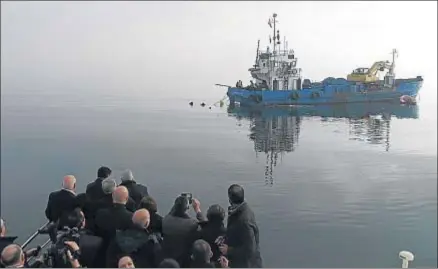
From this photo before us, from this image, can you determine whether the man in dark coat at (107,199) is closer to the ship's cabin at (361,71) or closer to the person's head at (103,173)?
the person's head at (103,173)

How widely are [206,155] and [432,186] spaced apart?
8.02 meters

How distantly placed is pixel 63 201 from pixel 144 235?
0.77 metres

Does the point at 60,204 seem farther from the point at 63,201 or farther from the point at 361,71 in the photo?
the point at 361,71

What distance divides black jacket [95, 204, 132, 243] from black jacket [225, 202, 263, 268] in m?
0.68

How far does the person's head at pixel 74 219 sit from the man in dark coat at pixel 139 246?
0.33 meters

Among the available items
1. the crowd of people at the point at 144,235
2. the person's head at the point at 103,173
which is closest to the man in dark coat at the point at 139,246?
the crowd of people at the point at 144,235

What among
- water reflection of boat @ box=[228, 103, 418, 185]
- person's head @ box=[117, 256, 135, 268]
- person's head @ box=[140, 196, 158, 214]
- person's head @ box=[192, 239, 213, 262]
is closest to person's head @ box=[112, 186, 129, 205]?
person's head @ box=[140, 196, 158, 214]

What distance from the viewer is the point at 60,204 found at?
338 centimetres

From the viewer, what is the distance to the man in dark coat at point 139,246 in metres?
2.96

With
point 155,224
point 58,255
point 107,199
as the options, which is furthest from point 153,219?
point 58,255

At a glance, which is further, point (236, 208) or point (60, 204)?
point (60, 204)

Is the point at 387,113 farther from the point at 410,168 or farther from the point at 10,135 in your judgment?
the point at 10,135

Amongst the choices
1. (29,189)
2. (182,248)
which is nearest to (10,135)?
(29,189)

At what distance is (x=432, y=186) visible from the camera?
1465 centimetres
